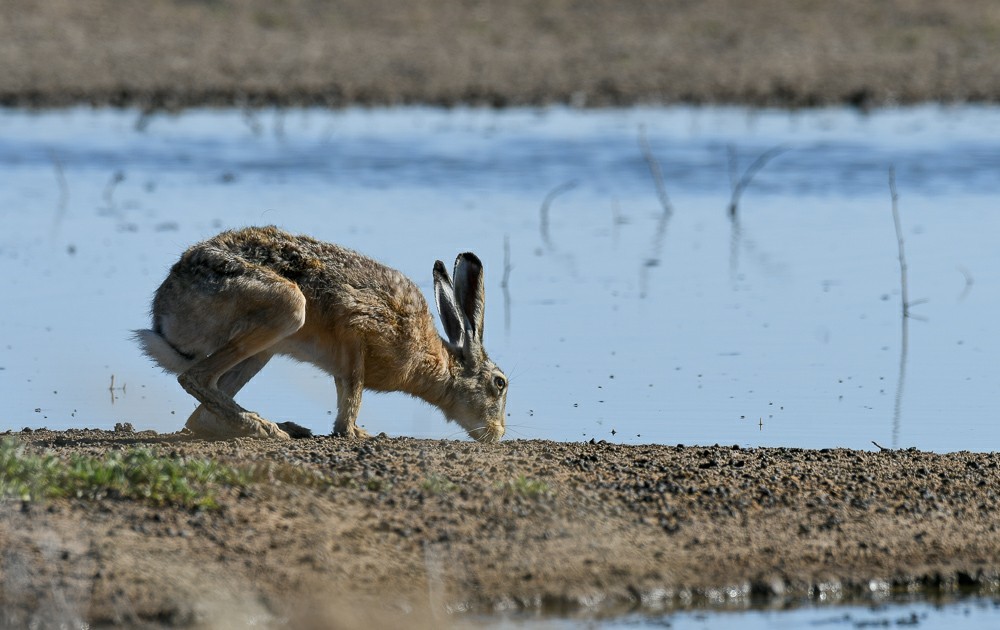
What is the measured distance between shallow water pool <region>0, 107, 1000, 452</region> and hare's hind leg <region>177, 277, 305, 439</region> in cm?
74

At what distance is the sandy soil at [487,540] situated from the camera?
232 inches

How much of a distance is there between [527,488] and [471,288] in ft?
7.07

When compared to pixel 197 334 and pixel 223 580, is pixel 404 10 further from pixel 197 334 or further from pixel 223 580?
A: pixel 223 580

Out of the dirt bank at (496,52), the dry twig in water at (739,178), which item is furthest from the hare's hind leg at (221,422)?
the dirt bank at (496,52)

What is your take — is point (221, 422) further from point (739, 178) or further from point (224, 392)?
point (739, 178)

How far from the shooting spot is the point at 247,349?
820cm

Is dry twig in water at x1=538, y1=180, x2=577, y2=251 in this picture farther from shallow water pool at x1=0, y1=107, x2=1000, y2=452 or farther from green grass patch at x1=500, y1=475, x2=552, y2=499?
green grass patch at x1=500, y1=475, x2=552, y2=499

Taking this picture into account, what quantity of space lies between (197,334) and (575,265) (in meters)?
5.53

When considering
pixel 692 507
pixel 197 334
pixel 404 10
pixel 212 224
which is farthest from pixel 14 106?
pixel 692 507

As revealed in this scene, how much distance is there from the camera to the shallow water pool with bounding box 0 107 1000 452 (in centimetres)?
940

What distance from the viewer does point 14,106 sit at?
77.0ft

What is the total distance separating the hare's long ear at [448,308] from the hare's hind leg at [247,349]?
0.86 metres

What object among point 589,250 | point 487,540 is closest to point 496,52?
point 589,250

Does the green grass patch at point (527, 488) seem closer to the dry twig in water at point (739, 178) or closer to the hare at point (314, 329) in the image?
the hare at point (314, 329)
